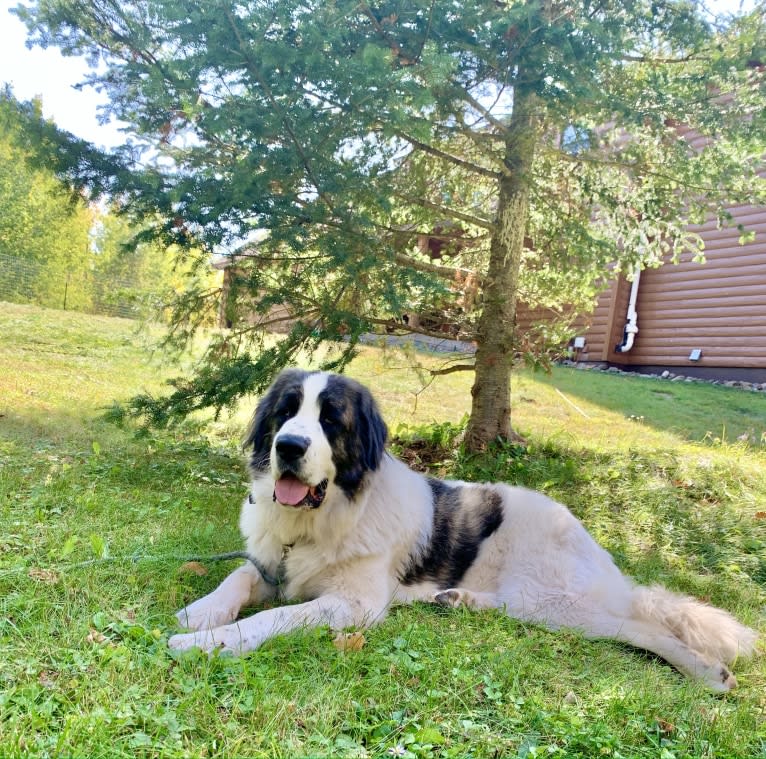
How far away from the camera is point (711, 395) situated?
11.0 meters

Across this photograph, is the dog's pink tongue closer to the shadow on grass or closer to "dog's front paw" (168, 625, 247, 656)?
"dog's front paw" (168, 625, 247, 656)

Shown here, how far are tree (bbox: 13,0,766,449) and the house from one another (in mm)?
5664

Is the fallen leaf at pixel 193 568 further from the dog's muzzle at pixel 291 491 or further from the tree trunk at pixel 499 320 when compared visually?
the tree trunk at pixel 499 320

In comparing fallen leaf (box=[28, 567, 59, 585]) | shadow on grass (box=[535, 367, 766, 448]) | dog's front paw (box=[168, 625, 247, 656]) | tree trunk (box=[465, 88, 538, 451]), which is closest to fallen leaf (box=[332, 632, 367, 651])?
dog's front paw (box=[168, 625, 247, 656])

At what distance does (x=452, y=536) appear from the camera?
11.7 feet

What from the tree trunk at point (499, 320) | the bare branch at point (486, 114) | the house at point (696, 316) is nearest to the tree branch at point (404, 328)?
the tree trunk at point (499, 320)

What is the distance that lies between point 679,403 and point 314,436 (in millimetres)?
9244

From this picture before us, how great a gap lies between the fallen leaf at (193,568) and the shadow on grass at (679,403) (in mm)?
5759

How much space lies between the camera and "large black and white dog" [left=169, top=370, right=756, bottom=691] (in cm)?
281

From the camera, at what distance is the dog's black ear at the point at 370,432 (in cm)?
322

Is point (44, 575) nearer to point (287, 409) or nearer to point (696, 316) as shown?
point (287, 409)

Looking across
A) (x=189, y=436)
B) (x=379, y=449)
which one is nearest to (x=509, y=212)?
(x=379, y=449)

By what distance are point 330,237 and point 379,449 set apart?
6.48 feet

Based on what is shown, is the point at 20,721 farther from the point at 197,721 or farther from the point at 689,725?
the point at 689,725
